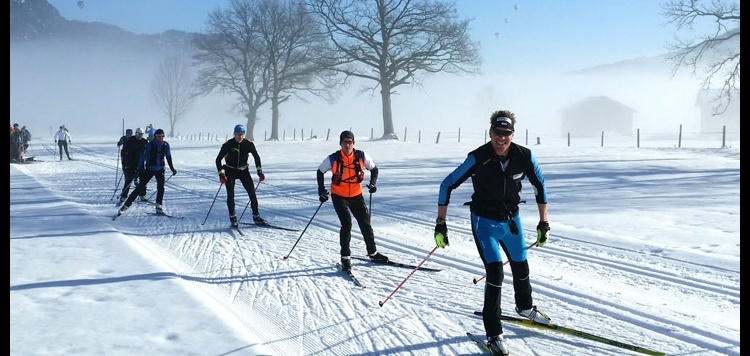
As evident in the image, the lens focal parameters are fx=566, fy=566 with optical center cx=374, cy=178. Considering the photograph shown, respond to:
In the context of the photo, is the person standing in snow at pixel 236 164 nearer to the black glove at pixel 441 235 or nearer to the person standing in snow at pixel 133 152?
the person standing in snow at pixel 133 152

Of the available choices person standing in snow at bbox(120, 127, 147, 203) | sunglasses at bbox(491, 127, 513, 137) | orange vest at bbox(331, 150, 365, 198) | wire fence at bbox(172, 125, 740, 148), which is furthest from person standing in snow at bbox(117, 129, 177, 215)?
wire fence at bbox(172, 125, 740, 148)

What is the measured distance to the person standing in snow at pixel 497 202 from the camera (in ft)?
14.6

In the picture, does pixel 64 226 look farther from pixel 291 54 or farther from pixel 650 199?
pixel 291 54

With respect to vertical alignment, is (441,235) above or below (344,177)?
below

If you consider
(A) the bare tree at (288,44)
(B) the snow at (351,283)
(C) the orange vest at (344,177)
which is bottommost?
(B) the snow at (351,283)

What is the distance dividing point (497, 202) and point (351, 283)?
2494mm

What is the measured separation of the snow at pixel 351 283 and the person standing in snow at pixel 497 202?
0.43 m

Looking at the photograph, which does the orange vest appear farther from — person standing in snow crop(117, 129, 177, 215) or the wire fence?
the wire fence

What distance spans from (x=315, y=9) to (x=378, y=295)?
33.5 m

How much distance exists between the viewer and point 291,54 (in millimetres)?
43281

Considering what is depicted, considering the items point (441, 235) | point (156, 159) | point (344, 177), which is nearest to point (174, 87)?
point (156, 159)

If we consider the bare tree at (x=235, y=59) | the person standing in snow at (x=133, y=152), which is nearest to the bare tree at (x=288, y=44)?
the bare tree at (x=235, y=59)

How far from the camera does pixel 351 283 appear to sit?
6441mm

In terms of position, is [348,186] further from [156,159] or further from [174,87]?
[174,87]
